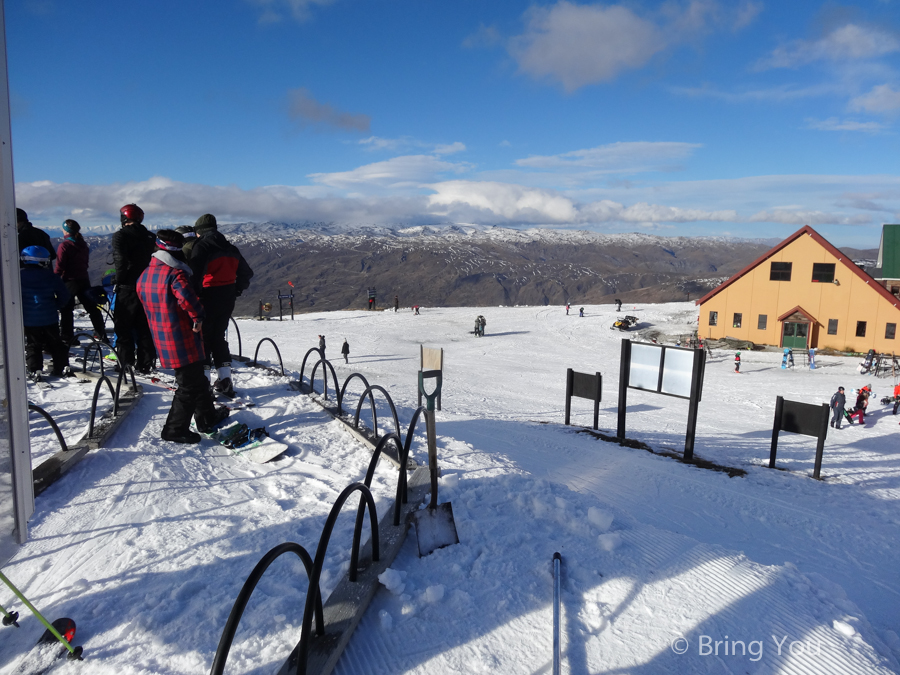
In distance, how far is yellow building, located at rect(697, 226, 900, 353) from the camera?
89.3 feet

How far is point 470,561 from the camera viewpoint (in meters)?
3.44

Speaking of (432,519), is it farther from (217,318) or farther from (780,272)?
(780,272)

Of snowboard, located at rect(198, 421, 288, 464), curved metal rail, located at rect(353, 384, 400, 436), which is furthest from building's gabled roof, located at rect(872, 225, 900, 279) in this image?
snowboard, located at rect(198, 421, 288, 464)

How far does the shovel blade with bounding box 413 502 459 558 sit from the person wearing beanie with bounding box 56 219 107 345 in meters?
6.89

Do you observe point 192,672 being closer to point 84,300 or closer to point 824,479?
point 84,300

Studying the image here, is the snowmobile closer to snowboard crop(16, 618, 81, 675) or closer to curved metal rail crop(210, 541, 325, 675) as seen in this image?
curved metal rail crop(210, 541, 325, 675)

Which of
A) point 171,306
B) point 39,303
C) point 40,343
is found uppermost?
point 171,306

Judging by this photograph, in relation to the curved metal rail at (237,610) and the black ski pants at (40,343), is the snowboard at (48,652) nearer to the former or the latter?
the curved metal rail at (237,610)

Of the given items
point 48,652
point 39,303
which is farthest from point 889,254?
point 48,652

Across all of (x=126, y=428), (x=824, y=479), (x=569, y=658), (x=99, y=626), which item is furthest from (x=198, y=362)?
(x=824, y=479)

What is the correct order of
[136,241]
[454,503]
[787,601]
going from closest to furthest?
[787,601], [454,503], [136,241]

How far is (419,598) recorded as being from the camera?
3061 millimetres

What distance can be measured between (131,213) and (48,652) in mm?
5367

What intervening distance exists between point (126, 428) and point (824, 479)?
32.8 ft
